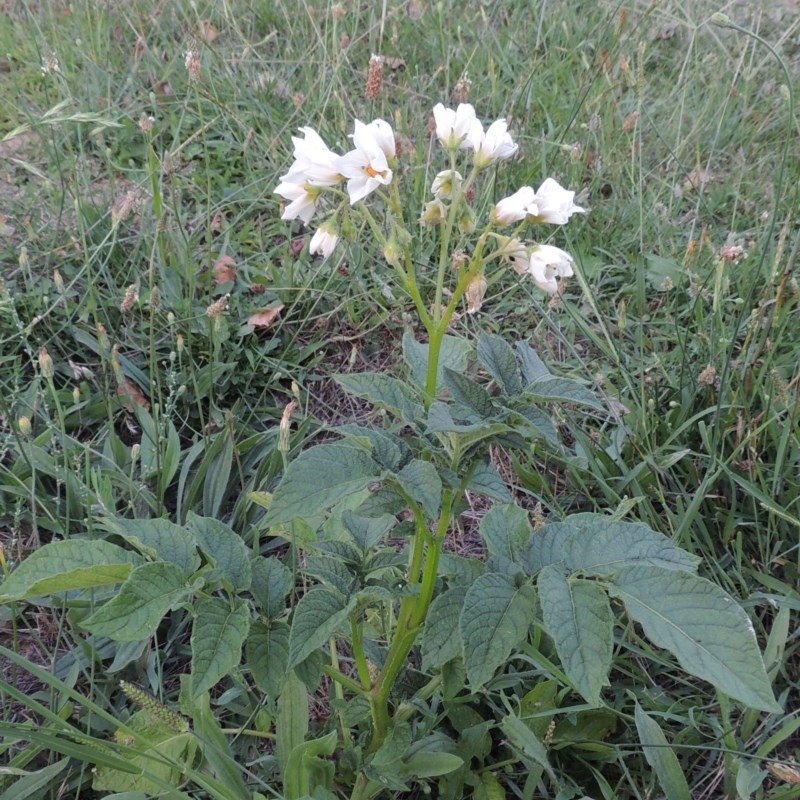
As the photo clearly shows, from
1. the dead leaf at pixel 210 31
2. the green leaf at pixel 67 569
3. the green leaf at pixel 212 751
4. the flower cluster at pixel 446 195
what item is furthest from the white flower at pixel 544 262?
the dead leaf at pixel 210 31

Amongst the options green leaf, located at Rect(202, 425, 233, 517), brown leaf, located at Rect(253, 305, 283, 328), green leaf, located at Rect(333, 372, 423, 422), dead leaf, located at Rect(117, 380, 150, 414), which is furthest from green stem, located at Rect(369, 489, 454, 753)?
brown leaf, located at Rect(253, 305, 283, 328)

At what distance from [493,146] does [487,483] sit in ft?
1.68

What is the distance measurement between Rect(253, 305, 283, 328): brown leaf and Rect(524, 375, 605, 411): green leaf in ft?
4.27

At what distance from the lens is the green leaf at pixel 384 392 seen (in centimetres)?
104

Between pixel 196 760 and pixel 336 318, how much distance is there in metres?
1.31

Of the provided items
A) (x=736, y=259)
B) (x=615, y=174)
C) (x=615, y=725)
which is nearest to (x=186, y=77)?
(x=615, y=174)

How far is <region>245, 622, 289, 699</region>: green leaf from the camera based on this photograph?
0.99 m

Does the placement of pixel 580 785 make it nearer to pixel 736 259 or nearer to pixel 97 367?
pixel 736 259

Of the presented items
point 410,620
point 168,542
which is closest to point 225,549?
point 168,542

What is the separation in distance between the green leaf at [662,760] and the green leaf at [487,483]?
513 millimetres

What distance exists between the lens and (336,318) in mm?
2291

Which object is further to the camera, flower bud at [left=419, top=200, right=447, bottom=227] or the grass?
the grass

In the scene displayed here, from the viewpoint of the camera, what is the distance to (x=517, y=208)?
3.54ft

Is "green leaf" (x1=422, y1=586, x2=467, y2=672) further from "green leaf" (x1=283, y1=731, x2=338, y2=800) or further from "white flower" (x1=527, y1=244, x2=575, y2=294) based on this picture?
"white flower" (x1=527, y1=244, x2=575, y2=294)
